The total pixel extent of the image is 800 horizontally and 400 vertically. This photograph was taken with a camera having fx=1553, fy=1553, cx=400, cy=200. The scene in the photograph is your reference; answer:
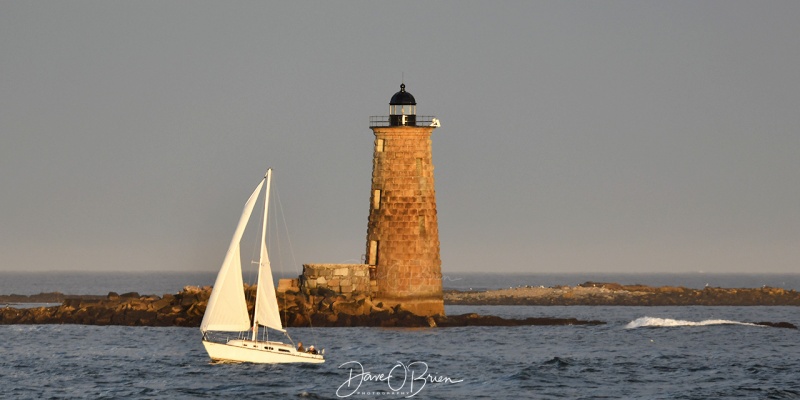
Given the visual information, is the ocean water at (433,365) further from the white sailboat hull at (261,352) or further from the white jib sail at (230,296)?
the white jib sail at (230,296)

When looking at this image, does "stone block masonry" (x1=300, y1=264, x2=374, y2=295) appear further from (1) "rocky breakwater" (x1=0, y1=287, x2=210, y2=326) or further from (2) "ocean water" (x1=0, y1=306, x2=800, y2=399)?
(1) "rocky breakwater" (x1=0, y1=287, x2=210, y2=326)

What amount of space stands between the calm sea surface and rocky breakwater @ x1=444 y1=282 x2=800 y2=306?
79.4 feet

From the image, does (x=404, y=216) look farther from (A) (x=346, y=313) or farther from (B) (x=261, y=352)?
(B) (x=261, y=352)

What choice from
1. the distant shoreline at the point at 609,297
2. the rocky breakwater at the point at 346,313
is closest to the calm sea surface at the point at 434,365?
the rocky breakwater at the point at 346,313

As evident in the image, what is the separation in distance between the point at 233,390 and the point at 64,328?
22.8 meters

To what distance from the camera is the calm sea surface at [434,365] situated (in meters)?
44.3

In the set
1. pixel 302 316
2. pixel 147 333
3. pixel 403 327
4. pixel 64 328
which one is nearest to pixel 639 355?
pixel 403 327

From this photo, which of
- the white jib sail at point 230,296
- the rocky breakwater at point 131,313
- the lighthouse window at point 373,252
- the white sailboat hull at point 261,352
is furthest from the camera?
the rocky breakwater at point 131,313

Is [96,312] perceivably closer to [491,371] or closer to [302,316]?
[302,316]

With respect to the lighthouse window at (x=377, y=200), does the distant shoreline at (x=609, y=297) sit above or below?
below

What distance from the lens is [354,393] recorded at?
43.4m

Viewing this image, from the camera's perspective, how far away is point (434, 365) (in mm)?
49688

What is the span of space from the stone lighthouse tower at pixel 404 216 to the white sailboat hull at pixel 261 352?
16.0 m
